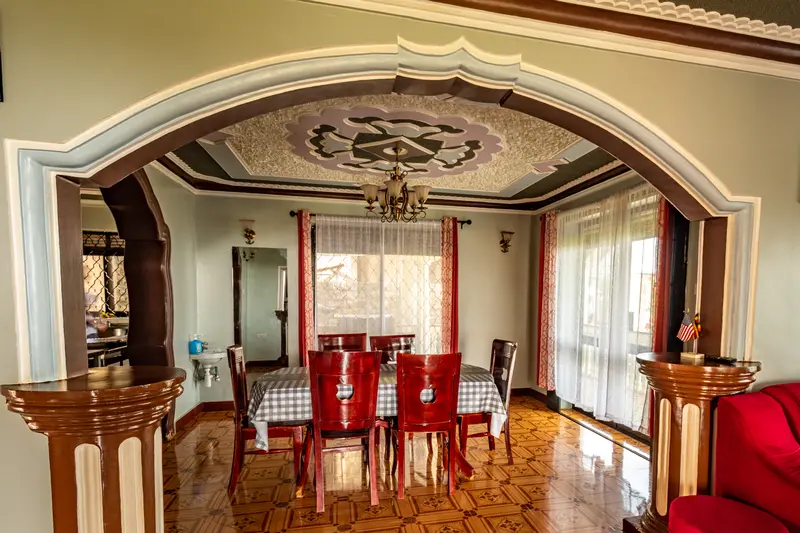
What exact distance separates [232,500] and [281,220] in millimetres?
2930

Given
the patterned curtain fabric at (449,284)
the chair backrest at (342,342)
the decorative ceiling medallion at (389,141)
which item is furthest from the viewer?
the patterned curtain fabric at (449,284)

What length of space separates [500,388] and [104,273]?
4902 millimetres

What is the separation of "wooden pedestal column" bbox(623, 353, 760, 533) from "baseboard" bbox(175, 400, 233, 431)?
13.0 feet

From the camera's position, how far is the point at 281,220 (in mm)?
4414

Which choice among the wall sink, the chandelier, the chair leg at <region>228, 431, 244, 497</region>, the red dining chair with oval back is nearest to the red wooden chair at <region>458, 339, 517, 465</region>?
the red dining chair with oval back

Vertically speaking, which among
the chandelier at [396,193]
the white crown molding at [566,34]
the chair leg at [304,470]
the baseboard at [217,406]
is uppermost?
the white crown molding at [566,34]

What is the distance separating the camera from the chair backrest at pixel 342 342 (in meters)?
3.58

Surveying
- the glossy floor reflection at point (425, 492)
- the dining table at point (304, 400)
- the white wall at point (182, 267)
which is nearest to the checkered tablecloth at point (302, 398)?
the dining table at point (304, 400)

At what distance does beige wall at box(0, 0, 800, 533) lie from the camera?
116cm

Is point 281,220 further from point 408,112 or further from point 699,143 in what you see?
point 699,143

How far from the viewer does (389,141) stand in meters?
2.88

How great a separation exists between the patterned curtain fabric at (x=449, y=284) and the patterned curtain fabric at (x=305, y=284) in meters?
1.70

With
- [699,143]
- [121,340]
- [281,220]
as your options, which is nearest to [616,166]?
[699,143]

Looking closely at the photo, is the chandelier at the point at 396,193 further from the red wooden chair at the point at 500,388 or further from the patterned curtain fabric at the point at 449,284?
the patterned curtain fabric at the point at 449,284
